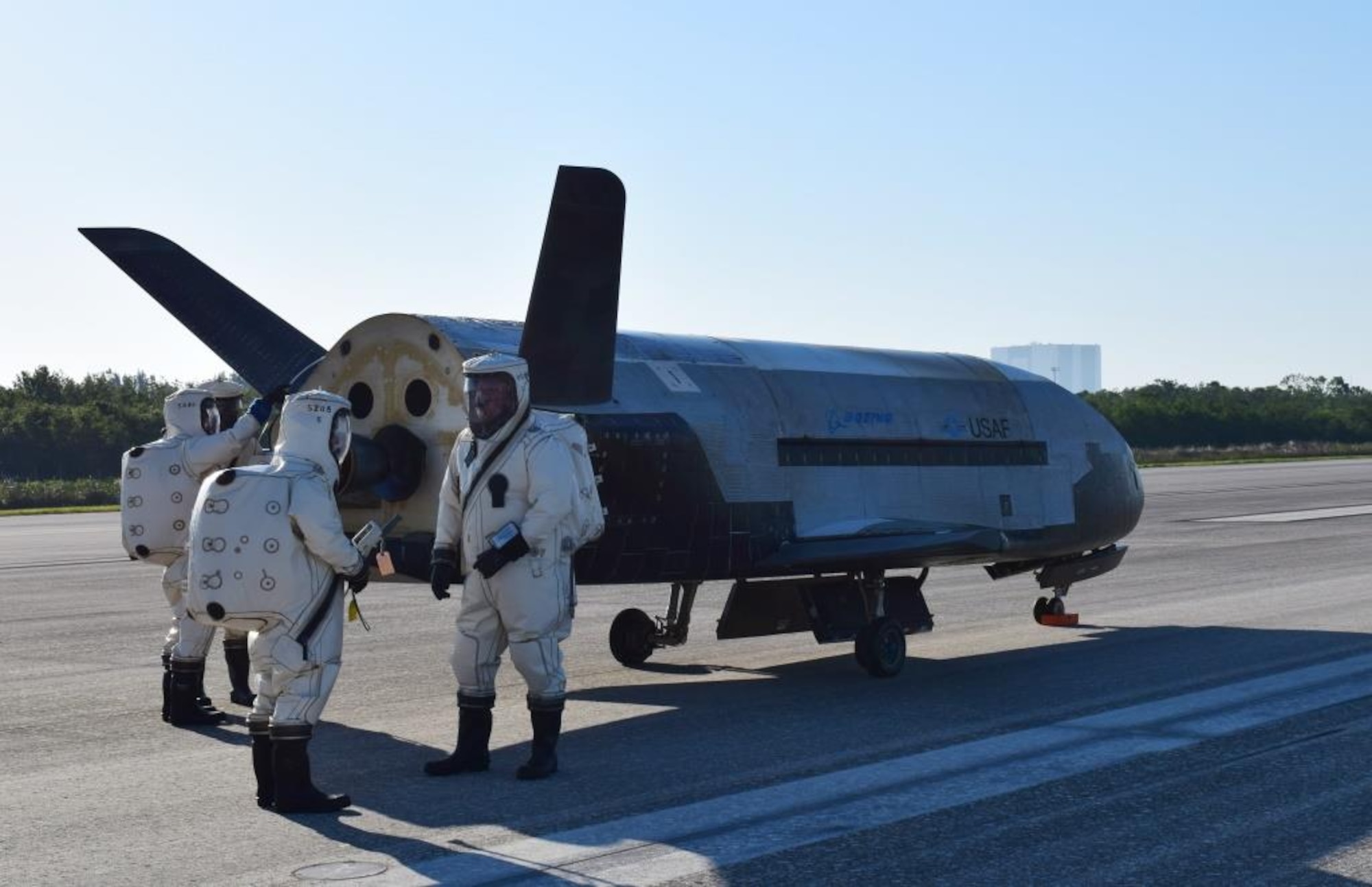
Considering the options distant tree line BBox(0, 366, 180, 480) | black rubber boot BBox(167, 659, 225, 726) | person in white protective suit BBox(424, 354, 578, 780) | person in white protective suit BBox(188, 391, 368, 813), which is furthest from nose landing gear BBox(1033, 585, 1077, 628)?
distant tree line BBox(0, 366, 180, 480)

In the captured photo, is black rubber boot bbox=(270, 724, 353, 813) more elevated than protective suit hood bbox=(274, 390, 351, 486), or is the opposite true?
protective suit hood bbox=(274, 390, 351, 486)

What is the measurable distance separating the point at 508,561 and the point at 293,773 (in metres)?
1.71

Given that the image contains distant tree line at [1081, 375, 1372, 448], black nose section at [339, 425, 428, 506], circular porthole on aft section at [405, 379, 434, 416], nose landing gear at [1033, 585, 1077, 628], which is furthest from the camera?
distant tree line at [1081, 375, 1372, 448]

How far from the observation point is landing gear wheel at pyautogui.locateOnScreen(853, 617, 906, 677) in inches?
527

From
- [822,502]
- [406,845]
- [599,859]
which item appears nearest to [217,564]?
[406,845]

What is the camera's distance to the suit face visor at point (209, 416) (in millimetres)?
11883

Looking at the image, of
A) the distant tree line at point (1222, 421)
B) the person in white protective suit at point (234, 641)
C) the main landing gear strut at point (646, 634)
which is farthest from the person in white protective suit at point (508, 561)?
the distant tree line at point (1222, 421)

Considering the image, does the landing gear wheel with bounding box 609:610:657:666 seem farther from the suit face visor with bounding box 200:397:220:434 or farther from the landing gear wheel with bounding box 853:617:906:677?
the suit face visor with bounding box 200:397:220:434

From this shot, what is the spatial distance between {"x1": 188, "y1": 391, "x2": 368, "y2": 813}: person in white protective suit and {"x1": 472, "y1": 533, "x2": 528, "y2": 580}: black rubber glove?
2.75 ft

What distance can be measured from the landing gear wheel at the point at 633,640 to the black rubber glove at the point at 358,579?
235 inches

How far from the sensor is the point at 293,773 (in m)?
8.38

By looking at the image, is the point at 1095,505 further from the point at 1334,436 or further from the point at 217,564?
the point at 1334,436

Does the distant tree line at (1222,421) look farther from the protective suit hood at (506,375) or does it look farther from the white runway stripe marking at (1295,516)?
the protective suit hood at (506,375)

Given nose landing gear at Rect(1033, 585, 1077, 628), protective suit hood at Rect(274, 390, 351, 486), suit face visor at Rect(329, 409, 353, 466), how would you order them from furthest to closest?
nose landing gear at Rect(1033, 585, 1077, 628) < suit face visor at Rect(329, 409, 353, 466) < protective suit hood at Rect(274, 390, 351, 486)
